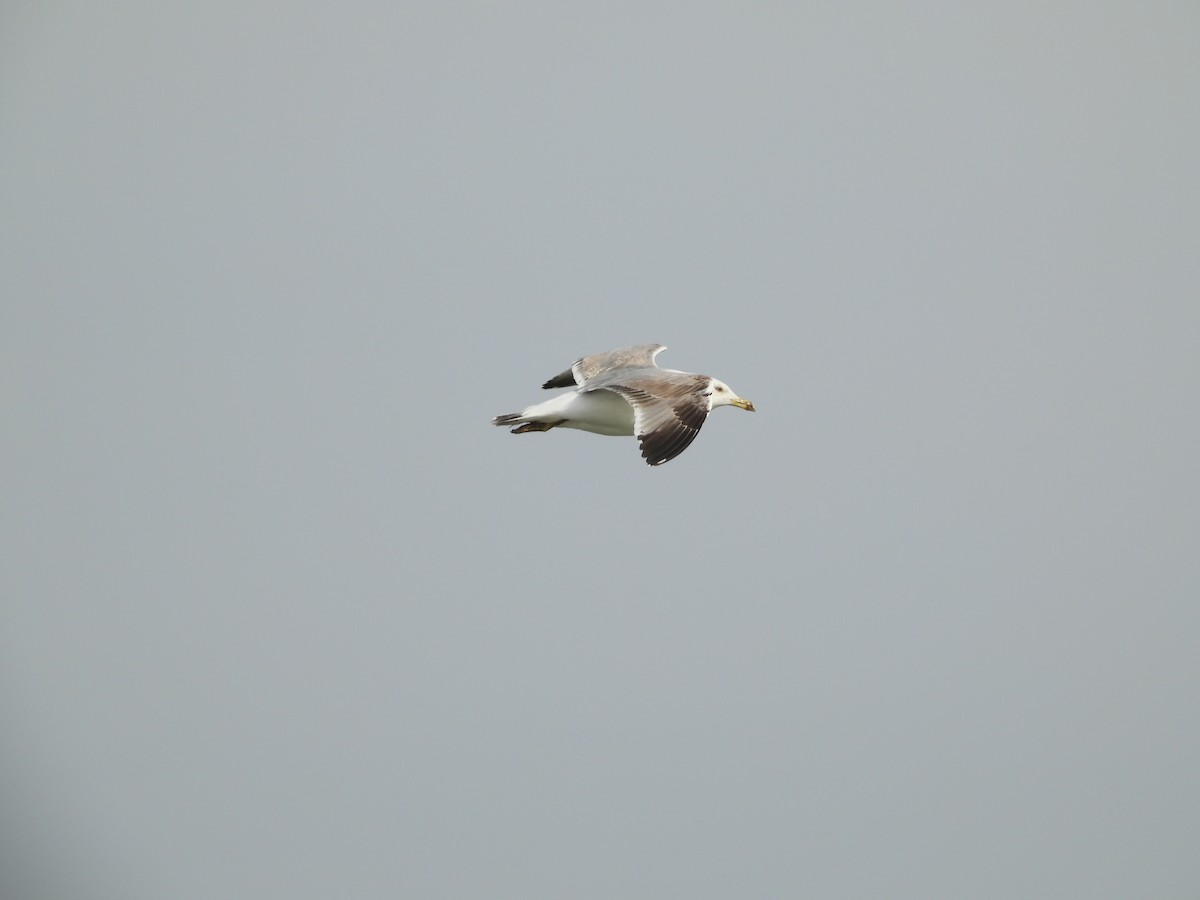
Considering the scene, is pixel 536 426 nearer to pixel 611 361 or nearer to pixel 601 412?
pixel 601 412

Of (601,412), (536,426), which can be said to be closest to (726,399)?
(601,412)

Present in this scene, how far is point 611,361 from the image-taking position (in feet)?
74.1

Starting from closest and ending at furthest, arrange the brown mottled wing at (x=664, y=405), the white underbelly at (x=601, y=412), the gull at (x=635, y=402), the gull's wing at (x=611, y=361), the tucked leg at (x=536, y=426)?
1. the brown mottled wing at (x=664, y=405)
2. the gull at (x=635, y=402)
3. the white underbelly at (x=601, y=412)
4. the tucked leg at (x=536, y=426)
5. the gull's wing at (x=611, y=361)

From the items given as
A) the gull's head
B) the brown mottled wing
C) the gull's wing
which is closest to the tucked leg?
the brown mottled wing

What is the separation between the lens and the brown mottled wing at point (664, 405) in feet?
58.9

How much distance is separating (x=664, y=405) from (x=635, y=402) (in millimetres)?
331

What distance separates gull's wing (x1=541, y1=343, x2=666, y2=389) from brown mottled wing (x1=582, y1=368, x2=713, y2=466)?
178 cm

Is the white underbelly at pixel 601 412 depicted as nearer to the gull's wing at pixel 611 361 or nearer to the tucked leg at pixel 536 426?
the tucked leg at pixel 536 426

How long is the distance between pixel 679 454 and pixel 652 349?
5.16 metres

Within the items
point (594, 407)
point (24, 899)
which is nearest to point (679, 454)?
point (594, 407)

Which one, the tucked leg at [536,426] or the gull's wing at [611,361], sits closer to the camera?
the tucked leg at [536,426]

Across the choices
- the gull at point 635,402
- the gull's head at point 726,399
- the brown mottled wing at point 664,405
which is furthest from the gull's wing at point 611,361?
the brown mottled wing at point 664,405

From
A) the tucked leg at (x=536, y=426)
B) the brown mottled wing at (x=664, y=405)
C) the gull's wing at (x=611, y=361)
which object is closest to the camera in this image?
the brown mottled wing at (x=664, y=405)

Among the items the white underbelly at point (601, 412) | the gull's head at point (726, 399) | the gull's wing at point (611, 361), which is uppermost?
the gull's wing at point (611, 361)
